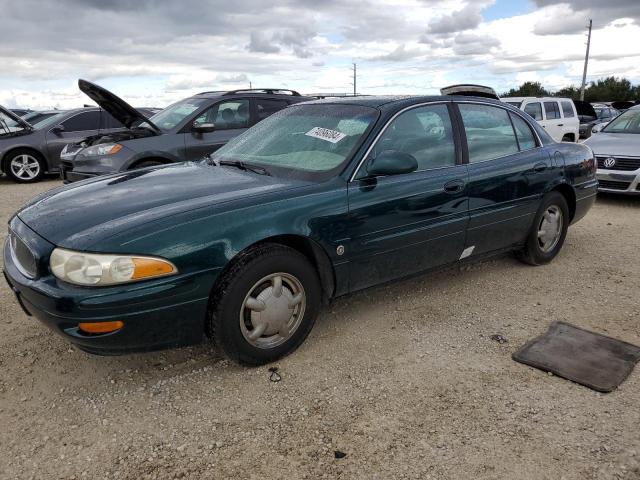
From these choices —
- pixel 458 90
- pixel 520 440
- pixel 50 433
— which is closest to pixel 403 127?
pixel 520 440

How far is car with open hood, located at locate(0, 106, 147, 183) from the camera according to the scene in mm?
10242

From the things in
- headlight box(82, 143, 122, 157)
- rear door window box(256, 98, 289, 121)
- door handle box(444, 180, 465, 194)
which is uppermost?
rear door window box(256, 98, 289, 121)

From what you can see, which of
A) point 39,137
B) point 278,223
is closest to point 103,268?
point 278,223

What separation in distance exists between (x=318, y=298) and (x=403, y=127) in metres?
1.36

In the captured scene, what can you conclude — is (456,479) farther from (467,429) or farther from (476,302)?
Answer: (476,302)

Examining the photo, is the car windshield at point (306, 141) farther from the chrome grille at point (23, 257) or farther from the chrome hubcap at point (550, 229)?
the chrome hubcap at point (550, 229)

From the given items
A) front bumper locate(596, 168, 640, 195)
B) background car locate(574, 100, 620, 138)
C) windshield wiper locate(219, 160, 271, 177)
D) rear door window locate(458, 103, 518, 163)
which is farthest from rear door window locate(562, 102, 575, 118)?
windshield wiper locate(219, 160, 271, 177)

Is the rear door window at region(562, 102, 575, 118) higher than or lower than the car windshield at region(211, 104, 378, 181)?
lower

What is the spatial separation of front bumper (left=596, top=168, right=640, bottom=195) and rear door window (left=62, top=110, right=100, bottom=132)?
9.52 meters

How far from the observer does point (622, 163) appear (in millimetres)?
7676

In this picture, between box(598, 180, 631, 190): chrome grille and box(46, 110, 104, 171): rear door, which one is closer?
box(598, 180, 631, 190): chrome grille

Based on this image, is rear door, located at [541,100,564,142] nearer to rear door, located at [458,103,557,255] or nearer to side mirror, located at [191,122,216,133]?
side mirror, located at [191,122,216,133]

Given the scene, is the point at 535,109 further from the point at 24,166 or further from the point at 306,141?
the point at 24,166

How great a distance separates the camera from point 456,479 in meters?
2.19
